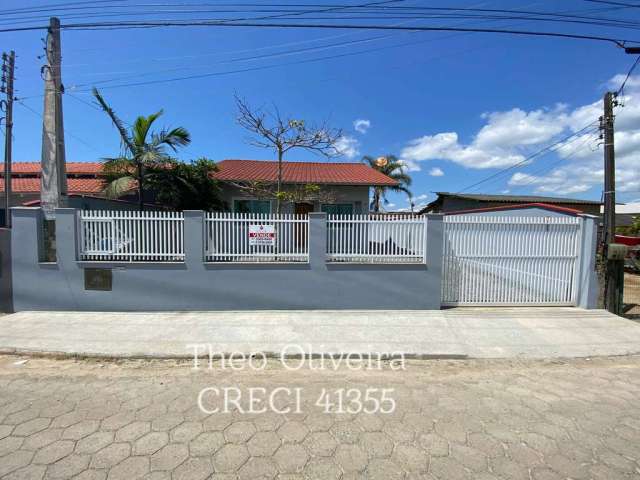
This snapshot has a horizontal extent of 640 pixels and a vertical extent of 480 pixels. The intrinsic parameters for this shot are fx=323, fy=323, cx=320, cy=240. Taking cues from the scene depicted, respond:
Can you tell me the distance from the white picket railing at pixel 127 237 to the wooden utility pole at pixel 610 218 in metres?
8.35

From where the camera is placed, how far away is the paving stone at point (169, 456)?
2236mm

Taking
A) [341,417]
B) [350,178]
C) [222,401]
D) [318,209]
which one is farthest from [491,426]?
[350,178]

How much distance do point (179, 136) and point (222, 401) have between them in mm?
9337

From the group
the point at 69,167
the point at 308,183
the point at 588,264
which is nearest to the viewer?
the point at 588,264

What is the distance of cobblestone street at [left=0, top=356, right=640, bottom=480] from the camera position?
2238 millimetres

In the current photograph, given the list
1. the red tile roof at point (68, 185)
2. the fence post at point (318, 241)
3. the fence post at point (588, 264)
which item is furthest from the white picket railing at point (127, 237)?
the red tile roof at point (68, 185)

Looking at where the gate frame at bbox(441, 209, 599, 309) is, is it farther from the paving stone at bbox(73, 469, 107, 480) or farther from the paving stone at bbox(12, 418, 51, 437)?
the paving stone at bbox(12, 418, 51, 437)

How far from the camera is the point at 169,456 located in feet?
7.64

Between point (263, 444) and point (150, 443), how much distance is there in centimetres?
86

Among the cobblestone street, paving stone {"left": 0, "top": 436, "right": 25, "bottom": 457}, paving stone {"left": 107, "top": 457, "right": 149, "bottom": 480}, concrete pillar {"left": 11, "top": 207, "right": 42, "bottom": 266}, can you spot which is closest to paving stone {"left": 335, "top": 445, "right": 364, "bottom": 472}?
the cobblestone street

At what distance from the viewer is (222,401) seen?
3.10m

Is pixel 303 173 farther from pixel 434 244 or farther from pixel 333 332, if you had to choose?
pixel 333 332

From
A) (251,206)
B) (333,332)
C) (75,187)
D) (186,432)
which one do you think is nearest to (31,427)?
(186,432)

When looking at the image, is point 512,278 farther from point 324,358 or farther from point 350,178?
point 350,178
